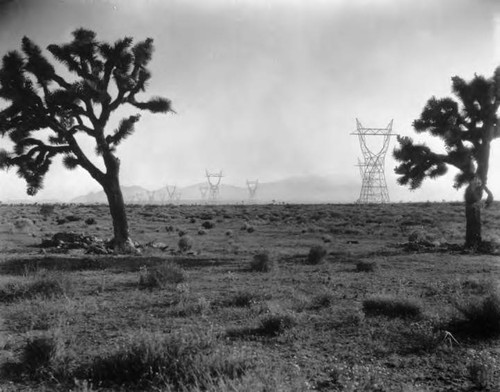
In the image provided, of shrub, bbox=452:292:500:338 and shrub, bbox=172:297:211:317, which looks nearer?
shrub, bbox=452:292:500:338

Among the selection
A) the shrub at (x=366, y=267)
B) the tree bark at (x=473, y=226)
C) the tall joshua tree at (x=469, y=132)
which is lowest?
the shrub at (x=366, y=267)

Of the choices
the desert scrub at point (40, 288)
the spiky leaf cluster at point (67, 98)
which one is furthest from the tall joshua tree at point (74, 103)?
the desert scrub at point (40, 288)

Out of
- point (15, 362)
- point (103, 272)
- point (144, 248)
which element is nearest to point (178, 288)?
point (103, 272)

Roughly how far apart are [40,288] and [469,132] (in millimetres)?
17171

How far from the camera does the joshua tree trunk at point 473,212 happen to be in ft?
62.6

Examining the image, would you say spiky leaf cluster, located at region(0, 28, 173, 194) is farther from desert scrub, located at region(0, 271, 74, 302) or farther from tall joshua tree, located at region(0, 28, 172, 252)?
desert scrub, located at region(0, 271, 74, 302)

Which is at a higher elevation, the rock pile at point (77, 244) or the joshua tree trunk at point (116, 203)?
the joshua tree trunk at point (116, 203)

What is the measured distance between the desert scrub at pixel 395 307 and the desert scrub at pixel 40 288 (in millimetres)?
5780

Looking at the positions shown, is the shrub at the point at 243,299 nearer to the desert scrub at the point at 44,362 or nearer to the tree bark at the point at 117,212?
the desert scrub at the point at 44,362

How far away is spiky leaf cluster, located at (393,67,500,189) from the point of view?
1933cm

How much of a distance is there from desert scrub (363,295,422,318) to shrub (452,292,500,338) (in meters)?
0.81

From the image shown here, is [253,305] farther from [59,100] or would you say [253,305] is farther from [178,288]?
[59,100]

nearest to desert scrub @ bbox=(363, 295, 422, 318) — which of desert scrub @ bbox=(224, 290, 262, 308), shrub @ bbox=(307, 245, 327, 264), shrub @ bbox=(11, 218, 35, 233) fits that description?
desert scrub @ bbox=(224, 290, 262, 308)

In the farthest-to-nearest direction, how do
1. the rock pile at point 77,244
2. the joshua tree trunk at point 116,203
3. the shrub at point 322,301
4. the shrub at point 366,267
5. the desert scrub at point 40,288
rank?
1. the joshua tree trunk at point 116,203
2. the rock pile at point 77,244
3. the shrub at point 366,267
4. the desert scrub at point 40,288
5. the shrub at point 322,301
